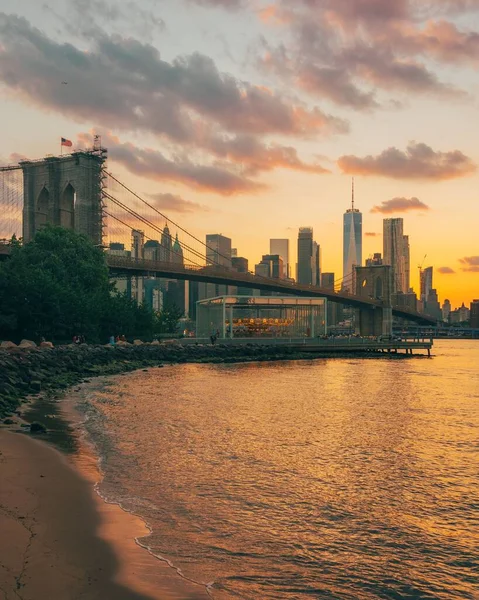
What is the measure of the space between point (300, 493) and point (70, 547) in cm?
624

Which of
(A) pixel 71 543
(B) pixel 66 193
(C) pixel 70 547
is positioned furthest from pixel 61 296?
(C) pixel 70 547

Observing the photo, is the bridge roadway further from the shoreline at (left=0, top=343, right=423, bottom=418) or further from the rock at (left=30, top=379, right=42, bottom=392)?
the rock at (left=30, top=379, right=42, bottom=392)

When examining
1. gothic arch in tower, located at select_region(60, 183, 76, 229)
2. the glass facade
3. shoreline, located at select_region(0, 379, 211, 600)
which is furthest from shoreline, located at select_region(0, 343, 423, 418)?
gothic arch in tower, located at select_region(60, 183, 76, 229)

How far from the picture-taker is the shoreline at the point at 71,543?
8016mm

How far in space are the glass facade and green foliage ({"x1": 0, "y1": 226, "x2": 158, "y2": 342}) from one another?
722 inches

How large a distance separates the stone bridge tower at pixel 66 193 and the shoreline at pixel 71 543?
7770 cm

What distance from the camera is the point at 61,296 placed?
59531 millimetres

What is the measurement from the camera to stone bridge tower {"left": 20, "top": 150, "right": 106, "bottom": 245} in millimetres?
90062

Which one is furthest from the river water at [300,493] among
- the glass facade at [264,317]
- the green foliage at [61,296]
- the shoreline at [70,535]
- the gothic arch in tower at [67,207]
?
the gothic arch in tower at [67,207]

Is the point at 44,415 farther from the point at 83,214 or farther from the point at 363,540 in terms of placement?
the point at 83,214

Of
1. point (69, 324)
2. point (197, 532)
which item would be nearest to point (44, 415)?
point (197, 532)

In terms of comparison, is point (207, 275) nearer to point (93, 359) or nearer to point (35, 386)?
point (93, 359)

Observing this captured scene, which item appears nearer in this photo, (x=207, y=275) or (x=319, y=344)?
(x=319, y=344)

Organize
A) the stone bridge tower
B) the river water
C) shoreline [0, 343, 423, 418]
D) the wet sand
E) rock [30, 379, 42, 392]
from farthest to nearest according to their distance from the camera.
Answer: the stone bridge tower
rock [30, 379, 42, 392]
shoreline [0, 343, 423, 418]
the river water
the wet sand
